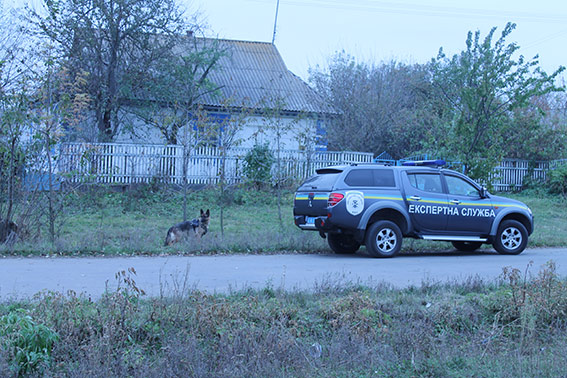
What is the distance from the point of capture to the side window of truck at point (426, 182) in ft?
42.1

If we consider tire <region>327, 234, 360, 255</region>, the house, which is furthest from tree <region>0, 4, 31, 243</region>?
the house

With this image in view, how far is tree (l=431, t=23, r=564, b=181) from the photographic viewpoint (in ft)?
52.7

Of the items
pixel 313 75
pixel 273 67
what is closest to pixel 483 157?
pixel 273 67

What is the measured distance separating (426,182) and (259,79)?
2008 centimetres

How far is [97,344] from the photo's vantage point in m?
5.29

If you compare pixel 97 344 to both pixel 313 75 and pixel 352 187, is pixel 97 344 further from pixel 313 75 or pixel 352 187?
pixel 313 75

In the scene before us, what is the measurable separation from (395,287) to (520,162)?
22.4 metres

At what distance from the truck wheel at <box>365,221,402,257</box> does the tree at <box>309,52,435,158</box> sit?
1740cm

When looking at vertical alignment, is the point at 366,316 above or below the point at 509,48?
below

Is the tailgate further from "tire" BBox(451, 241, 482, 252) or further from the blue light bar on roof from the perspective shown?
"tire" BBox(451, 241, 482, 252)

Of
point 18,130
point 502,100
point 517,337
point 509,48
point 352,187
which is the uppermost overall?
point 509,48

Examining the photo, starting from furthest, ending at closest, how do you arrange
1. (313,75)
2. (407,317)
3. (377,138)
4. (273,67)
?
(313,75) → (273,67) → (377,138) → (407,317)

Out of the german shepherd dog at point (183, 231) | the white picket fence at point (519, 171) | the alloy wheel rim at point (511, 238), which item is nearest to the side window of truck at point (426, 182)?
the alloy wheel rim at point (511, 238)

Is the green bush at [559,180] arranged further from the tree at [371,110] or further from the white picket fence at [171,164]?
the white picket fence at [171,164]
